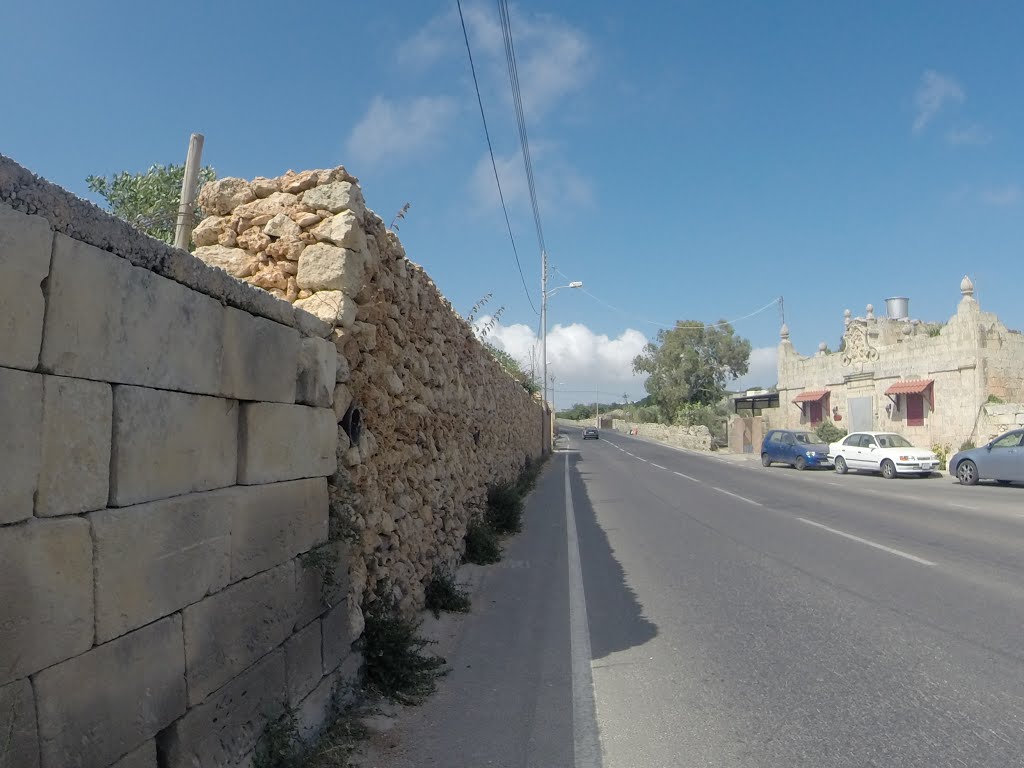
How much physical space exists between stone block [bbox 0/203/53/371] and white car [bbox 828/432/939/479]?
2491cm

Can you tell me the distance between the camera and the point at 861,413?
109 feet

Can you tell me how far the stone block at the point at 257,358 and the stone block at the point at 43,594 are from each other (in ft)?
3.75

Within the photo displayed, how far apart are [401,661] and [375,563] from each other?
27.8 inches

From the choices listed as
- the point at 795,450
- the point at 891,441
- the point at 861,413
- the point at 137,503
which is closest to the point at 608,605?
the point at 137,503

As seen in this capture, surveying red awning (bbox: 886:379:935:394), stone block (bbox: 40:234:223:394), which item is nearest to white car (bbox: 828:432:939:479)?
red awning (bbox: 886:379:935:394)

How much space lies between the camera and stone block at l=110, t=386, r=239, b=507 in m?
2.62

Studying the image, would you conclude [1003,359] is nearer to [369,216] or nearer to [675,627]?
[675,627]

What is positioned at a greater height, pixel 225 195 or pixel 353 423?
pixel 225 195

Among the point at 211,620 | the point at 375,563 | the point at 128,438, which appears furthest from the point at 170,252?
the point at 375,563

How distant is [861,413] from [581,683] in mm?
32167

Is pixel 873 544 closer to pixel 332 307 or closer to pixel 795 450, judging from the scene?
pixel 332 307

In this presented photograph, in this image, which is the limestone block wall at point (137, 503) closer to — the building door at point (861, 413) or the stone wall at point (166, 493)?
the stone wall at point (166, 493)

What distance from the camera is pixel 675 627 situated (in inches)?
243

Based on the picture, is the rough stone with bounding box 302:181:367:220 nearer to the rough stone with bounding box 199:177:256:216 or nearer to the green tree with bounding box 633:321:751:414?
the rough stone with bounding box 199:177:256:216
